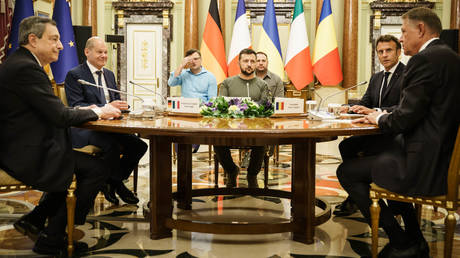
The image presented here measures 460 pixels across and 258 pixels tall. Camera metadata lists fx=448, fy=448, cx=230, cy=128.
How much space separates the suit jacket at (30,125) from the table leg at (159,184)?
1.92 feet

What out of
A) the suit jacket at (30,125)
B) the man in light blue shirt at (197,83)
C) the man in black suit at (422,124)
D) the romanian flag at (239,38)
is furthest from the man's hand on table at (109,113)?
the romanian flag at (239,38)

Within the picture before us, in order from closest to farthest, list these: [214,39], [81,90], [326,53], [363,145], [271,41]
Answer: [363,145] → [81,90] → [214,39] → [271,41] → [326,53]

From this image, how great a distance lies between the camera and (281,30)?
9.56 metres

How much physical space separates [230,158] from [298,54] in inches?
182

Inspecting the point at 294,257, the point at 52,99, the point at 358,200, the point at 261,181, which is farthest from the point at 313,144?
the point at 261,181

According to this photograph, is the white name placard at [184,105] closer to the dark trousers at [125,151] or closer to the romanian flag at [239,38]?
the dark trousers at [125,151]

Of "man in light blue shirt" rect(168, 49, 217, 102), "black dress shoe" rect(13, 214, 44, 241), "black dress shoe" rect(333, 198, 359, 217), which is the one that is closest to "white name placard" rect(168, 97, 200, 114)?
"black dress shoe" rect(13, 214, 44, 241)

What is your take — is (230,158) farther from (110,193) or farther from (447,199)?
(447,199)

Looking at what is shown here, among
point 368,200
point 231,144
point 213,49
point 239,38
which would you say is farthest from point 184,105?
point 239,38

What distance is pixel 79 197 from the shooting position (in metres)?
2.71

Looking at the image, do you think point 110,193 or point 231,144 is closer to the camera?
point 231,144

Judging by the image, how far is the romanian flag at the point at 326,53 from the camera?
8414 mm

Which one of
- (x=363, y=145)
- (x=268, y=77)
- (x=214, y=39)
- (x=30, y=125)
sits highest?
(x=214, y=39)

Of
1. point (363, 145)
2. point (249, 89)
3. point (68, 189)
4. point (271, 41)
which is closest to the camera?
point (68, 189)
